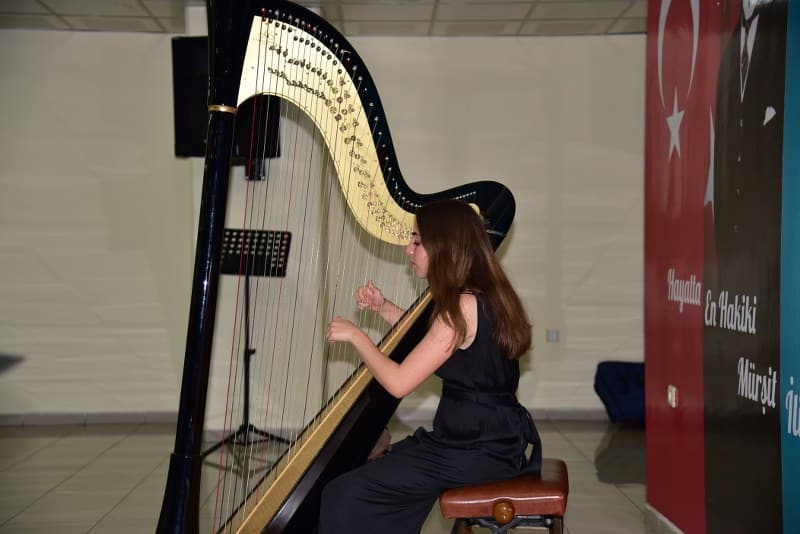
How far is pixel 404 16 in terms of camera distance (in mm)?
5578

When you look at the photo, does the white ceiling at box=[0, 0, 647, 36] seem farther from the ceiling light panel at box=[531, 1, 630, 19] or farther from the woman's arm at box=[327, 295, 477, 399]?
the woman's arm at box=[327, 295, 477, 399]

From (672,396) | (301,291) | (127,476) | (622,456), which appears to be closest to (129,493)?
(127,476)

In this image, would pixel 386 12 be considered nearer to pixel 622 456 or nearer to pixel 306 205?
pixel 622 456

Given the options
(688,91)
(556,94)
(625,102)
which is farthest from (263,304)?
(688,91)

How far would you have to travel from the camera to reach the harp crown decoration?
5.64 feet

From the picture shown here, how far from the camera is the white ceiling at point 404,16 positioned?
17.5 feet

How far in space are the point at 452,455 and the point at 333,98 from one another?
97 centimetres

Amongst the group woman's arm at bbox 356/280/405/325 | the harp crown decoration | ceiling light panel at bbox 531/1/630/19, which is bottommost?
woman's arm at bbox 356/280/405/325

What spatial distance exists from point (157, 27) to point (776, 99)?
4607mm

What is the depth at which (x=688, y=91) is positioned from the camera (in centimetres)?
307

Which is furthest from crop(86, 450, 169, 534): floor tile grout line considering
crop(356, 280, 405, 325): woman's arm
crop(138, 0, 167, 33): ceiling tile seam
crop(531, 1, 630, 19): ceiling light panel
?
crop(531, 1, 630, 19): ceiling light panel

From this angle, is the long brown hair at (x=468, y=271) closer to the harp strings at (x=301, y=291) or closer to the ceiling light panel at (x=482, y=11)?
the harp strings at (x=301, y=291)

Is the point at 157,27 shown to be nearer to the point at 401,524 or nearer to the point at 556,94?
the point at 556,94

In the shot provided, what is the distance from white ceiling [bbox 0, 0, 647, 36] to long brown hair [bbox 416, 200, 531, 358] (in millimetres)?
3274
